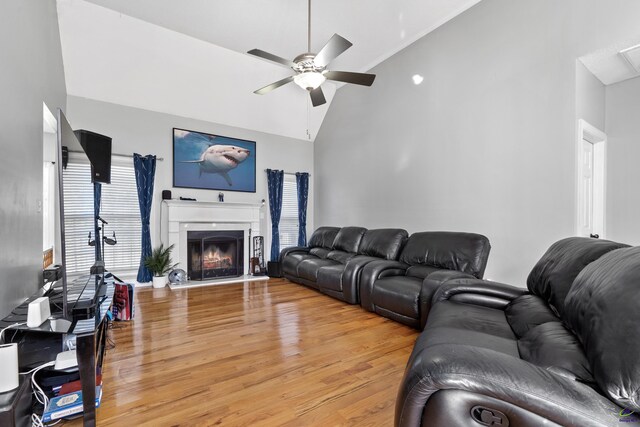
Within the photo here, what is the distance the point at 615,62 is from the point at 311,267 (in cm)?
415

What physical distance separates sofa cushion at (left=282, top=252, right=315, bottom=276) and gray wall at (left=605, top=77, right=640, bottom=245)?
3.92 m

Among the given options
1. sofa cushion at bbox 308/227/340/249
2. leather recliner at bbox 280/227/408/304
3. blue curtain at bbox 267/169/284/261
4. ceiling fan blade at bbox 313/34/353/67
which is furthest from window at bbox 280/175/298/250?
Answer: ceiling fan blade at bbox 313/34/353/67

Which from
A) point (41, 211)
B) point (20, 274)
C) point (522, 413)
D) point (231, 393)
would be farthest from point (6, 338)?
point (522, 413)

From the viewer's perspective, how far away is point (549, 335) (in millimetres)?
1325

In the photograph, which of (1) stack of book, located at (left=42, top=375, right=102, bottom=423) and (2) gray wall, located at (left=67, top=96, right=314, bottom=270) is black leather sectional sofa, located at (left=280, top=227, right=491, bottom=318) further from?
(1) stack of book, located at (left=42, top=375, right=102, bottom=423)

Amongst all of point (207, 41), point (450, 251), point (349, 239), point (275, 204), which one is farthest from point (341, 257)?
point (207, 41)

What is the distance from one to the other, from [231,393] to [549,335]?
1814 millimetres

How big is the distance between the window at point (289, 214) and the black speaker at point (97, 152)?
375 cm

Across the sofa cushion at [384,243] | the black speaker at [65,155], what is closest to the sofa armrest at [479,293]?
the sofa cushion at [384,243]

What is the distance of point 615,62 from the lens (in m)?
2.78

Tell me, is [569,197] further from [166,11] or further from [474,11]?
[166,11]

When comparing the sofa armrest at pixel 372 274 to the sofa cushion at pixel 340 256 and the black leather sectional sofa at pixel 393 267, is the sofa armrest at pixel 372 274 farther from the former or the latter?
the sofa cushion at pixel 340 256

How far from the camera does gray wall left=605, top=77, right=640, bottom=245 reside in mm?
2990

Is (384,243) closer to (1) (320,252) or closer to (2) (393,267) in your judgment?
(2) (393,267)
